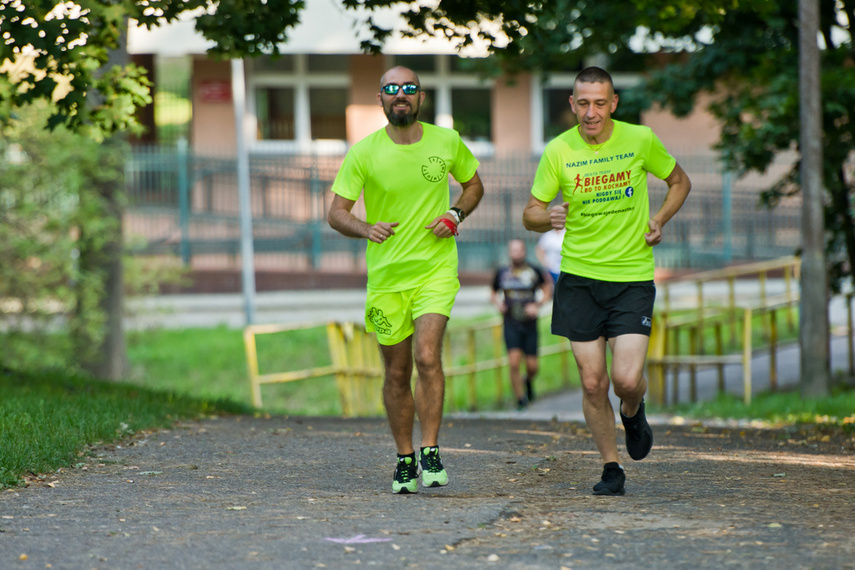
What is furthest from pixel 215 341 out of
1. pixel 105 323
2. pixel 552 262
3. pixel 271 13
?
pixel 271 13

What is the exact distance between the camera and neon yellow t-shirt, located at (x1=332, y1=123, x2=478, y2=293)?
5.73 meters

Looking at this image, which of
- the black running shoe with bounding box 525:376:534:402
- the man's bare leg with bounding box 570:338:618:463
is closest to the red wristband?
the man's bare leg with bounding box 570:338:618:463

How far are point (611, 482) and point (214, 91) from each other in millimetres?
20244

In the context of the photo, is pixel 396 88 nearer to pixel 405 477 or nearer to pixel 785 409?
pixel 405 477

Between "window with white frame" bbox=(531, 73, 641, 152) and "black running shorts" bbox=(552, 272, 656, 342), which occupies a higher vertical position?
"window with white frame" bbox=(531, 73, 641, 152)

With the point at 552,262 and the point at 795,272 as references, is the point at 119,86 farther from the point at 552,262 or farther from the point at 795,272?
the point at 795,272

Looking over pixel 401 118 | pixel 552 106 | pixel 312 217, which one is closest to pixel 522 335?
pixel 401 118

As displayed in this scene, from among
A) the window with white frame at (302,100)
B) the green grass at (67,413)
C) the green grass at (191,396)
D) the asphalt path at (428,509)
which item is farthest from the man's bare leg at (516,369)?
the window with white frame at (302,100)

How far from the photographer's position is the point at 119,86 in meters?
9.81

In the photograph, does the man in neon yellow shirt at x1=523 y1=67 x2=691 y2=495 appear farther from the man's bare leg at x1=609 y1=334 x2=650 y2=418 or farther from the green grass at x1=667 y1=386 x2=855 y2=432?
the green grass at x1=667 y1=386 x2=855 y2=432

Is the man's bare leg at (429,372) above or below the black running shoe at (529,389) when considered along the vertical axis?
above

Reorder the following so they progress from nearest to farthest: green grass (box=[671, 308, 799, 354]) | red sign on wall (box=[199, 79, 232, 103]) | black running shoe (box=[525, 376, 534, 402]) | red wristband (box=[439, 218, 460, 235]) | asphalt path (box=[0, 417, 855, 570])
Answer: asphalt path (box=[0, 417, 855, 570]) < red wristband (box=[439, 218, 460, 235]) < black running shoe (box=[525, 376, 534, 402]) < green grass (box=[671, 308, 799, 354]) < red sign on wall (box=[199, 79, 232, 103])

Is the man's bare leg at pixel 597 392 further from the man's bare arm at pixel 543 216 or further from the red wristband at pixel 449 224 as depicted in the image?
the red wristband at pixel 449 224

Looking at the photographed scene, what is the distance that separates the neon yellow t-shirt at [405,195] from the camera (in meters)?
5.73
